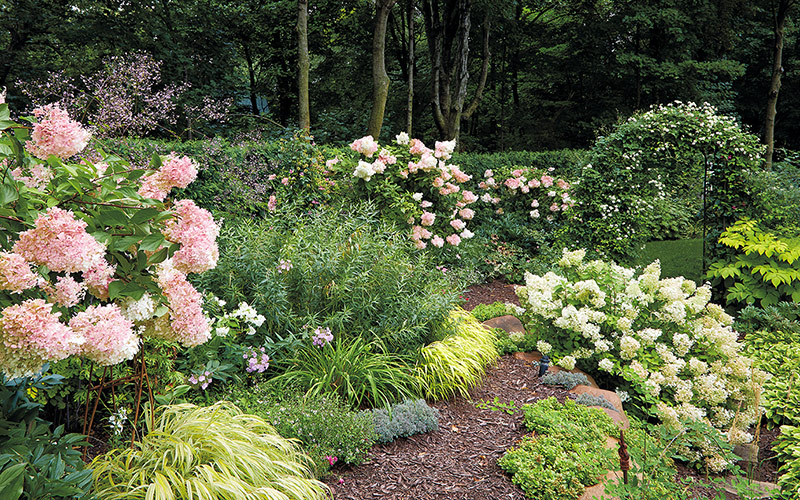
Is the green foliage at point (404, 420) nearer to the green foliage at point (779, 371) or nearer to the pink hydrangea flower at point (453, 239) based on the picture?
the green foliage at point (779, 371)

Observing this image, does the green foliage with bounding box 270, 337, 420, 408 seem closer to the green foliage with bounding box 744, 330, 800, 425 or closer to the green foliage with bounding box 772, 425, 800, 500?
the green foliage with bounding box 772, 425, 800, 500

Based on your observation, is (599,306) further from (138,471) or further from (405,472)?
(138,471)

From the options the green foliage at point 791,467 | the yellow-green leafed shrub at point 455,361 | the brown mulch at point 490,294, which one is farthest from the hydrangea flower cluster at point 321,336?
the brown mulch at point 490,294

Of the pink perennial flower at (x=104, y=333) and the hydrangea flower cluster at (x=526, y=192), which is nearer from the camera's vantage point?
the pink perennial flower at (x=104, y=333)

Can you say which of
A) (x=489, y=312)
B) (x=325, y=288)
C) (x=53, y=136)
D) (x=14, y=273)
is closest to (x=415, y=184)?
(x=489, y=312)

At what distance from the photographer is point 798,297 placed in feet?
19.3

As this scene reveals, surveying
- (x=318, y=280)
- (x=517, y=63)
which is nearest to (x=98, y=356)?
(x=318, y=280)

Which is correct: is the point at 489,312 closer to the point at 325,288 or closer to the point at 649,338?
the point at 649,338

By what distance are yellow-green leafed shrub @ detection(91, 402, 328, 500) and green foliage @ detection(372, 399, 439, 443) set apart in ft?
1.86

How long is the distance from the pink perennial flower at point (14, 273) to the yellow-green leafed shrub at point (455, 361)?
273 cm

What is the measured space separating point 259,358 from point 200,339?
164 centimetres

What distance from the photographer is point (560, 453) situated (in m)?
2.88

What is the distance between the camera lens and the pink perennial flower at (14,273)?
133 centimetres

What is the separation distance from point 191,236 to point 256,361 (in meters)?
1.84
